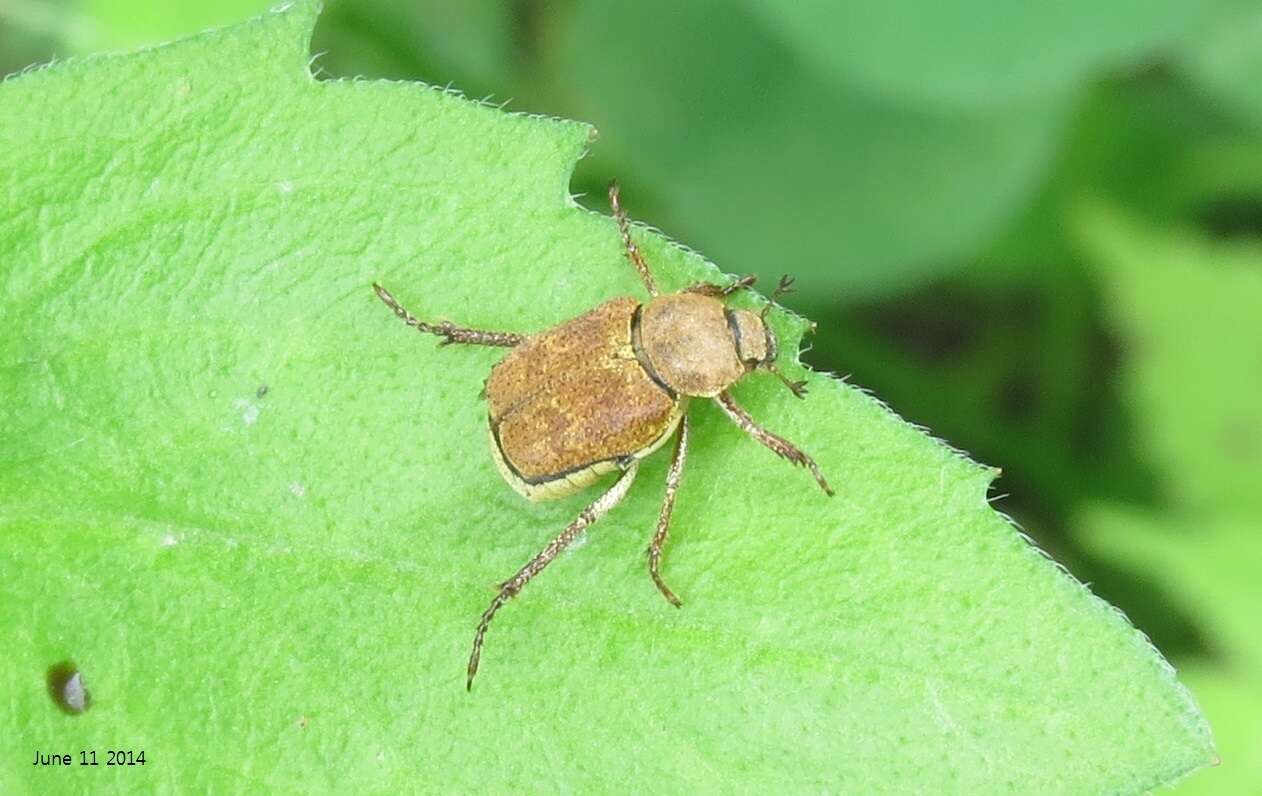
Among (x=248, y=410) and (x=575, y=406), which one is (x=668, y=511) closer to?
(x=575, y=406)

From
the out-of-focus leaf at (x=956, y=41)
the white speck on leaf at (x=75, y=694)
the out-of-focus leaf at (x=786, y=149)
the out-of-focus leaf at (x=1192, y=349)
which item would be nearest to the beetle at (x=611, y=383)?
the white speck on leaf at (x=75, y=694)

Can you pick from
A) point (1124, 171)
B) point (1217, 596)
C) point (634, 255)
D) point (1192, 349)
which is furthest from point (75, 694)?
point (1124, 171)

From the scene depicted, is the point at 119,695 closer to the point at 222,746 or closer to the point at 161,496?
the point at 222,746

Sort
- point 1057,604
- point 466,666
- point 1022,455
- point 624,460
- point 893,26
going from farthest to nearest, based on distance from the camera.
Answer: point 1022,455 → point 893,26 → point 624,460 → point 466,666 → point 1057,604

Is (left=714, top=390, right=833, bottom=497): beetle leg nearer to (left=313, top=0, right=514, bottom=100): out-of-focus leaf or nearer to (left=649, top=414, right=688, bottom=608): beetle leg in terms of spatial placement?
(left=649, top=414, right=688, bottom=608): beetle leg

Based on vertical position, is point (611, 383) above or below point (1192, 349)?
above

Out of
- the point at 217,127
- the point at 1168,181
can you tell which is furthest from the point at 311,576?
the point at 1168,181

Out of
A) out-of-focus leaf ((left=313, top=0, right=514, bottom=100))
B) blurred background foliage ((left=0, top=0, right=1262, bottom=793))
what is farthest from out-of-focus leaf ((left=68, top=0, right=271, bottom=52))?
blurred background foliage ((left=0, top=0, right=1262, bottom=793))
